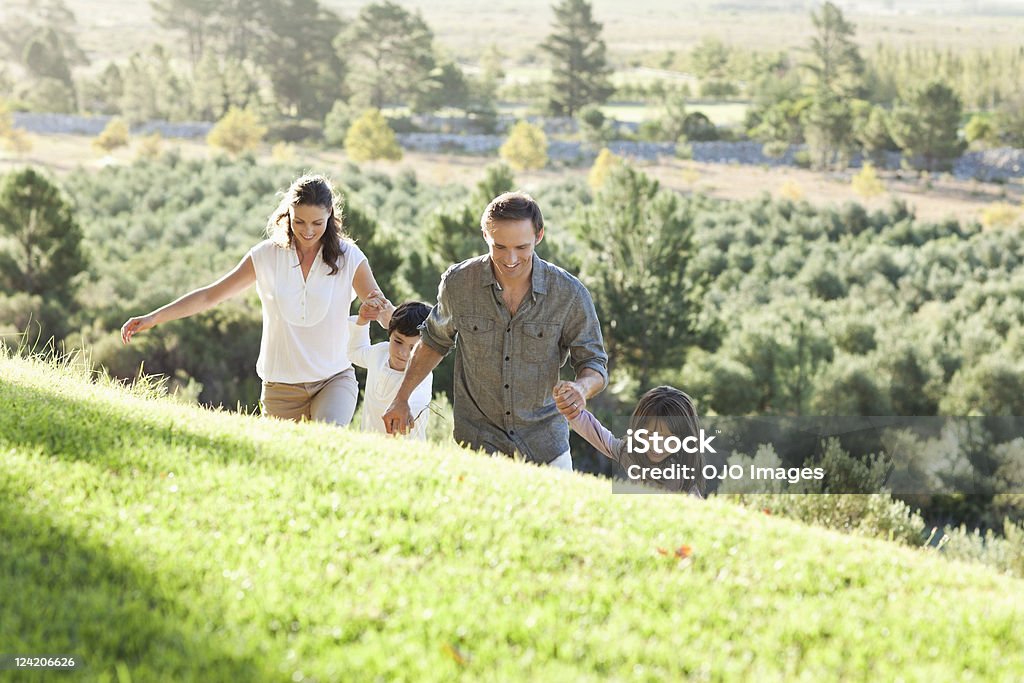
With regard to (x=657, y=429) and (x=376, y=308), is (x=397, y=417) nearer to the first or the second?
(x=376, y=308)

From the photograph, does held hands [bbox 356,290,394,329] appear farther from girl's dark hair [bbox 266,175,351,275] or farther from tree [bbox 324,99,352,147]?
tree [bbox 324,99,352,147]

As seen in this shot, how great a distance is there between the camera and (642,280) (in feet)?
111

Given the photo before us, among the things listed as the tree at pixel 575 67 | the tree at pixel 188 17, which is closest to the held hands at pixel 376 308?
the tree at pixel 575 67

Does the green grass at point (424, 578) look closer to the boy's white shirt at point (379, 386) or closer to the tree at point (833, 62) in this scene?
the boy's white shirt at point (379, 386)

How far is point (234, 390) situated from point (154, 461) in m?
21.4

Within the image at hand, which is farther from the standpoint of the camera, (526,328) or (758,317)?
(758,317)

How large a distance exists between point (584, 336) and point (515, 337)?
14.7 inches

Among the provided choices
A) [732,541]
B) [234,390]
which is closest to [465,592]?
[732,541]

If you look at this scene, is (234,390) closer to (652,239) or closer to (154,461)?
(652,239)

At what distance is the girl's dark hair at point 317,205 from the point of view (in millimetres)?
6273

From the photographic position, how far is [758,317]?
116 feet

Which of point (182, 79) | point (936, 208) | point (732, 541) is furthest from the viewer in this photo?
point (182, 79)

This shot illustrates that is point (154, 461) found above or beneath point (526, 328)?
beneath

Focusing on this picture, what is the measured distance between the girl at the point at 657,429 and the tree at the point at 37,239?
28624 millimetres
